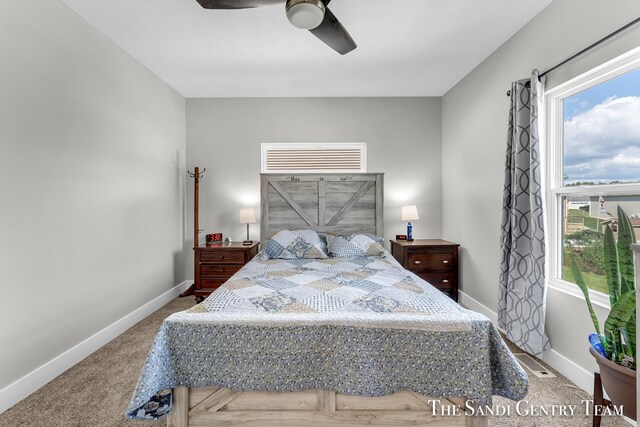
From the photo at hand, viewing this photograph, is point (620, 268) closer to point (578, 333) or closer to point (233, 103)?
point (578, 333)

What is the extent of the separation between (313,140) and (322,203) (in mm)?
904

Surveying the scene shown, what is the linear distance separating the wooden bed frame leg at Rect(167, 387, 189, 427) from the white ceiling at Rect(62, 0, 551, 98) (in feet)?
8.47

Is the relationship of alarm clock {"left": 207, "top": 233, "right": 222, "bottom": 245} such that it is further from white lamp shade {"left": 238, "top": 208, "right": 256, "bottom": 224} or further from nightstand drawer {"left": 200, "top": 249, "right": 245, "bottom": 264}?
white lamp shade {"left": 238, "top": 208, "right": 256, "bottom": 224}

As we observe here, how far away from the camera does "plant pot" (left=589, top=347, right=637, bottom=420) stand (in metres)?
1.24

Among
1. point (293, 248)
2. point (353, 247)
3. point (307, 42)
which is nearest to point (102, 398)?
point (293, 248)

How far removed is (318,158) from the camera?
167 inches

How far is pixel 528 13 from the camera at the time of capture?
Answer: 2373 mm

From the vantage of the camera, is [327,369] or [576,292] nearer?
[327,369]

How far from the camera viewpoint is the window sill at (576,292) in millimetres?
1874

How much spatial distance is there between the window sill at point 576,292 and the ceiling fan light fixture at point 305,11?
7.98 ft

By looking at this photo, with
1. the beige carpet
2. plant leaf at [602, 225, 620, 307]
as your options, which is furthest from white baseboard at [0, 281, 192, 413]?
plant leaf at [602, 225, 620, 307]

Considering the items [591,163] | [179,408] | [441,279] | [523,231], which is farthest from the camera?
[441,279]

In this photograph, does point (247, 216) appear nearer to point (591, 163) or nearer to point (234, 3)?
point (234, 3)

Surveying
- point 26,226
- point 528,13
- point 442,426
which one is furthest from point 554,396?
point 26,226
